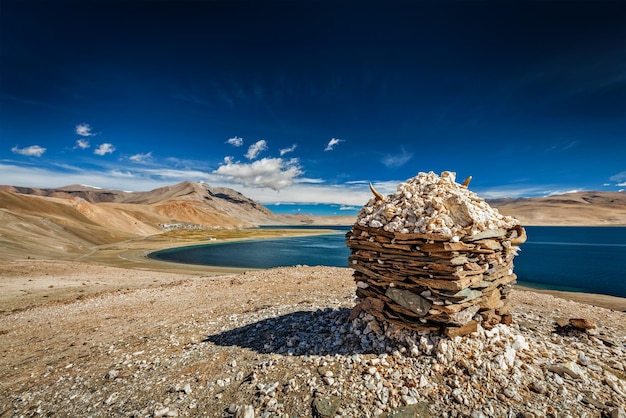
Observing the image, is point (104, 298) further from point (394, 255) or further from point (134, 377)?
point (394, 255)

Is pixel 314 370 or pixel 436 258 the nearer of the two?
pixel 436 258

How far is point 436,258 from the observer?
7527 mm

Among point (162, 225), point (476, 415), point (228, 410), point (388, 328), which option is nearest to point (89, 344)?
point (228, 410)

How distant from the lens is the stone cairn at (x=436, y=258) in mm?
7434

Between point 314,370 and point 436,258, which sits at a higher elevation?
point 436,258

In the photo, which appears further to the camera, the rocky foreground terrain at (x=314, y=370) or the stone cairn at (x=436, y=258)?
the stone cairn at (x=436, y=258)

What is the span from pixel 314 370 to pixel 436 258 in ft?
14.0

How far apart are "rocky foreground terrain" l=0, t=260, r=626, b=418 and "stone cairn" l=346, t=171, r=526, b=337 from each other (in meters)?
0.55

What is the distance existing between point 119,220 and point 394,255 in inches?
6473

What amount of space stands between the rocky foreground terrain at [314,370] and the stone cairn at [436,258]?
0.55 m

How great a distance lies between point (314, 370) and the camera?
25.0 ft

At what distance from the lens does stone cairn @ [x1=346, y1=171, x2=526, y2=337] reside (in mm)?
7434

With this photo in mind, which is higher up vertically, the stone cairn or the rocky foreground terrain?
the stone cairn

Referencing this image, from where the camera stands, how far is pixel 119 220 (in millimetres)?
142250
